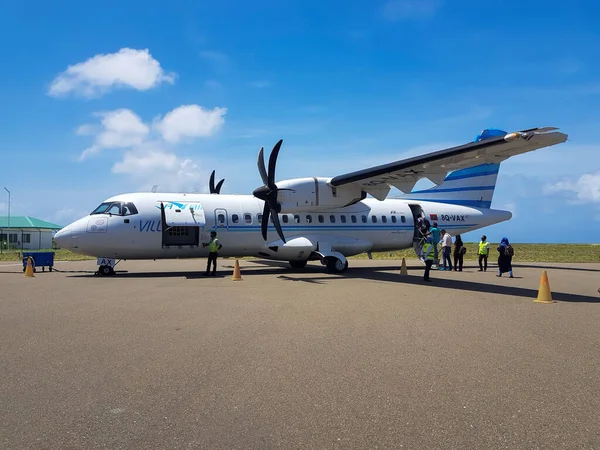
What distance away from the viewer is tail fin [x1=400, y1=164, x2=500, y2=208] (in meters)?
24.1

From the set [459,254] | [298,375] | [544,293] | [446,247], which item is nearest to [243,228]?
[446,247]

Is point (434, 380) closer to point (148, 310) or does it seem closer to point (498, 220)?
point (148, 310)

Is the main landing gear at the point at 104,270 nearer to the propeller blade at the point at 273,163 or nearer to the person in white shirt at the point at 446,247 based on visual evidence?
the propeller blade at the point at 273,163

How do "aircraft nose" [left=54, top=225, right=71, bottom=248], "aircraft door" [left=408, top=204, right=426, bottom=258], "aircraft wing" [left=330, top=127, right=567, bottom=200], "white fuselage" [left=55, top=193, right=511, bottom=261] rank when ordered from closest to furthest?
"aircraft wing" [left=330, top=127, right=567, bottom=200] → "aircraft nose" [left=54, top=225, right=71, bottom=248] → "white fuselage" [left=55, top=193, right=511, bottom=261] → "aircraft door" [left=408, top=204, right=426, bottom=258]

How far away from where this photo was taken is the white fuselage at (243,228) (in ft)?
57.1

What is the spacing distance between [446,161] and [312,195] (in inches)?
200

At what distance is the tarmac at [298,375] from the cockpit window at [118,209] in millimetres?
7305

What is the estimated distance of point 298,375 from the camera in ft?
17.4

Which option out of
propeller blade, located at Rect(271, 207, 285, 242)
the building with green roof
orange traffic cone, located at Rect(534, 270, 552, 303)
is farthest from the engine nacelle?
the building with green roof

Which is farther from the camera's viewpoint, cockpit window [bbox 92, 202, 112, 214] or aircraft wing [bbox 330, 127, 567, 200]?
cockpit window [bbox 92, 202, 112, 214]

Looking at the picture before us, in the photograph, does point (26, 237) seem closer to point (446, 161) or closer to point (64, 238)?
point (64, 238)

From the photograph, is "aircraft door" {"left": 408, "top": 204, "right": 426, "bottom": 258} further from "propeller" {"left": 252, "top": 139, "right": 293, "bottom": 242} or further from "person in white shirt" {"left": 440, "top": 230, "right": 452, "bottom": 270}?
"propeller" {"left": 252, "top": 139, "right": 293, "bottom": 242}

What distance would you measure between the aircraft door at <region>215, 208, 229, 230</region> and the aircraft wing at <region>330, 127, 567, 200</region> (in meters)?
4.30

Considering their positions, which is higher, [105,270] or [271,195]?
[271,195]
